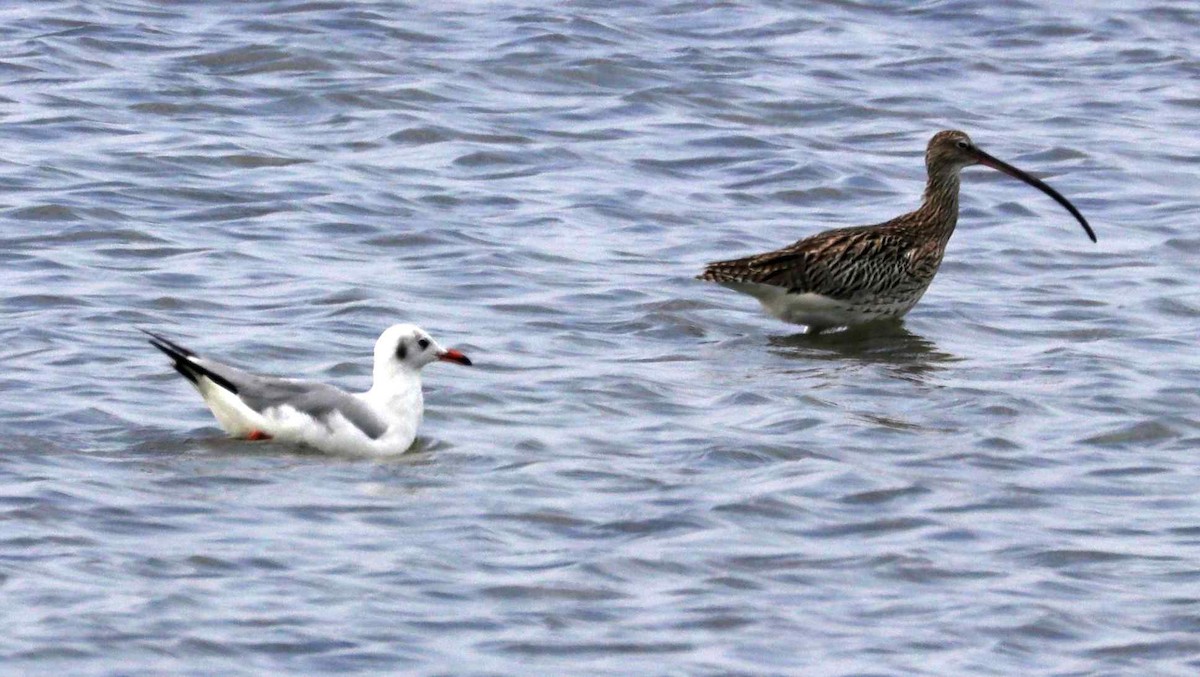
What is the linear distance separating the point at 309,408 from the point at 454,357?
2.86ft

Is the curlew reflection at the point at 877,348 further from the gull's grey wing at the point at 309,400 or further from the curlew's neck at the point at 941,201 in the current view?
the gull's grey wing at the point at 309,400

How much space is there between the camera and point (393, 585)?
31.4 ft

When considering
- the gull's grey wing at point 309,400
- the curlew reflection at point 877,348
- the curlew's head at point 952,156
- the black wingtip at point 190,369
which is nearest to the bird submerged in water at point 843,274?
the curlew reflection at point 877,348

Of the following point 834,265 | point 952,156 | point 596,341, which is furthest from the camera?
point 952,156

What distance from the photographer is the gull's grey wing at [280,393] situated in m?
11.6

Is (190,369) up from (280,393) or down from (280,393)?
up

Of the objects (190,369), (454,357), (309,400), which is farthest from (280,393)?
(454,357)

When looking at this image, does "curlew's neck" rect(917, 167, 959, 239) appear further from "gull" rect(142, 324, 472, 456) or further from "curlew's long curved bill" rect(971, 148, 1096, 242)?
"gull" rect(142, 324, 472, 456)

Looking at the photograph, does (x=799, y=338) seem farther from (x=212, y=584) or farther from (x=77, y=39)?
(x=77, y=39)

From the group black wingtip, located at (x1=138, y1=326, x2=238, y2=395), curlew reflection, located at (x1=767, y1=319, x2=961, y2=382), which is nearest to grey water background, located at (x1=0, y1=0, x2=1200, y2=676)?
curlew reflection, located at (x1=767, y1=319, x2=961, y2=382)

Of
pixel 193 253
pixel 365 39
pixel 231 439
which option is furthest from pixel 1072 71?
pixel 231 439

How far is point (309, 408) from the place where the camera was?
461 inches

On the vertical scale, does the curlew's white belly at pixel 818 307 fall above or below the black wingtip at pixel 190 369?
below

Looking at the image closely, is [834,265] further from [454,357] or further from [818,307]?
[454,357]
